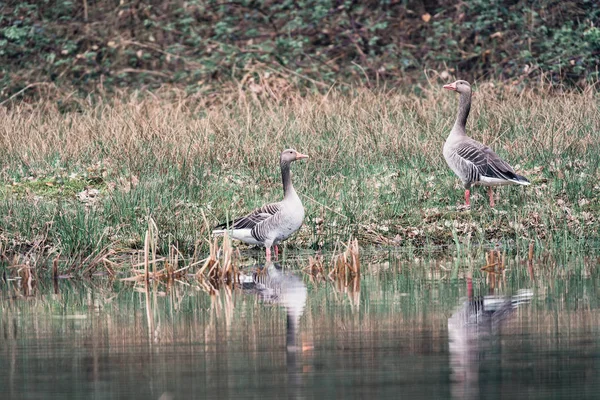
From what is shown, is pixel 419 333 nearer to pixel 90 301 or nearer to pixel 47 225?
pixel 90 301

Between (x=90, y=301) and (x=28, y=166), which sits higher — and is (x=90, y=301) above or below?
below

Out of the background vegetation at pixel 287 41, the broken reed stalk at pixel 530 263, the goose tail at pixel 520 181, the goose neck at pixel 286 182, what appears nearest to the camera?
the broken reed stalk at pixel 530 263

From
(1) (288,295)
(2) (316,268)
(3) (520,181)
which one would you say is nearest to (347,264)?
(2) (316,268)

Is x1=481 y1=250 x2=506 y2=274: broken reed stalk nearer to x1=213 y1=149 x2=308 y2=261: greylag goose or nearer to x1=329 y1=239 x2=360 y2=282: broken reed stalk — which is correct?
x1=329 y1=239 x2=360 y2=282: broken reed stalk

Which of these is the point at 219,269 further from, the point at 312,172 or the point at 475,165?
the point at 312,172

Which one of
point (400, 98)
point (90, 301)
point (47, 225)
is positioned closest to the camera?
point (90, 301)

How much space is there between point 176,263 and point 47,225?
163cm

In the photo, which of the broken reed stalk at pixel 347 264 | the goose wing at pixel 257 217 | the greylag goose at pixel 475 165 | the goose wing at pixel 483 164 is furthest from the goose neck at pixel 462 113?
the broken reed stalk at pixel 347 264

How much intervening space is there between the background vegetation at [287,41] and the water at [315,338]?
13.0 meters

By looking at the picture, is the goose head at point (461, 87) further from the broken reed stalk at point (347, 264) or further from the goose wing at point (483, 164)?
the broken reed stalk at point (347, 264)

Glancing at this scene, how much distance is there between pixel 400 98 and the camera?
61.9ft

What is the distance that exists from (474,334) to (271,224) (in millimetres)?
4165

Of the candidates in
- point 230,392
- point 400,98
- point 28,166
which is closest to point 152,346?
point 230,392

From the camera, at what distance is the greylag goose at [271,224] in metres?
11.4
